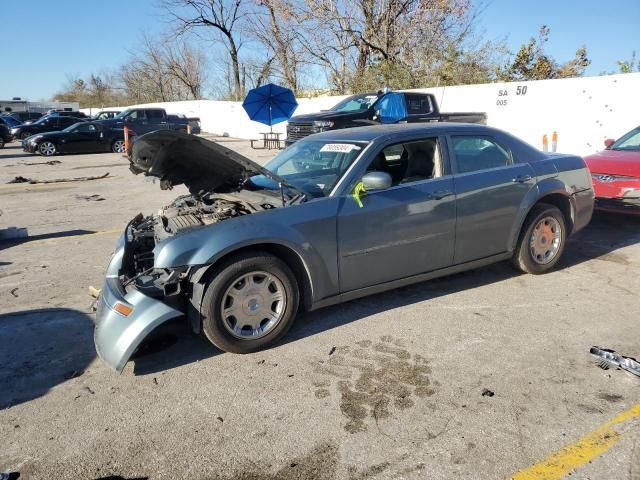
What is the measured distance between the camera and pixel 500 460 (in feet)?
7.94

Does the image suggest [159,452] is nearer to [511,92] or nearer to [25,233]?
[25,233]

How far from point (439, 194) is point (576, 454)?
2.32 m

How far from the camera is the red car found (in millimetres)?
6441

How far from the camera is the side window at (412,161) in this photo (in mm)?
4305

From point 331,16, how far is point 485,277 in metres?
24.3

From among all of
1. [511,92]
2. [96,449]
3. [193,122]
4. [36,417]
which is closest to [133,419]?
[96,449]

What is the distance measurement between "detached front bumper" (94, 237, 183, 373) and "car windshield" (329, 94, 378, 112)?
11907 millimetres

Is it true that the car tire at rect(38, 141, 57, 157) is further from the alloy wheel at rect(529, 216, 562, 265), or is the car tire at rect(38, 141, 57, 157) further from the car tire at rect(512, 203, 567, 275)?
the alloy wheel at rect(529, 216, 562, 265)

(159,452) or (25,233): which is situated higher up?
(25,233)

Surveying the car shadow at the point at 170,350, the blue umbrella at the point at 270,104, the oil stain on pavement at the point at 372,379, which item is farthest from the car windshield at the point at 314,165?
the blue umbrella at the point at 270,104

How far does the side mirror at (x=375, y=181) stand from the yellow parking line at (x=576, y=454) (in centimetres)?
→ 216

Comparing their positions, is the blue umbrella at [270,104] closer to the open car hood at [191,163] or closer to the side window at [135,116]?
the side window at [135,116]

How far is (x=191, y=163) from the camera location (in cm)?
403

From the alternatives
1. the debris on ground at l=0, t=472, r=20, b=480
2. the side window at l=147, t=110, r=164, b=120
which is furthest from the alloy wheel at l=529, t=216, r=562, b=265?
the side window at l=147, t=110, r=164, b=120
